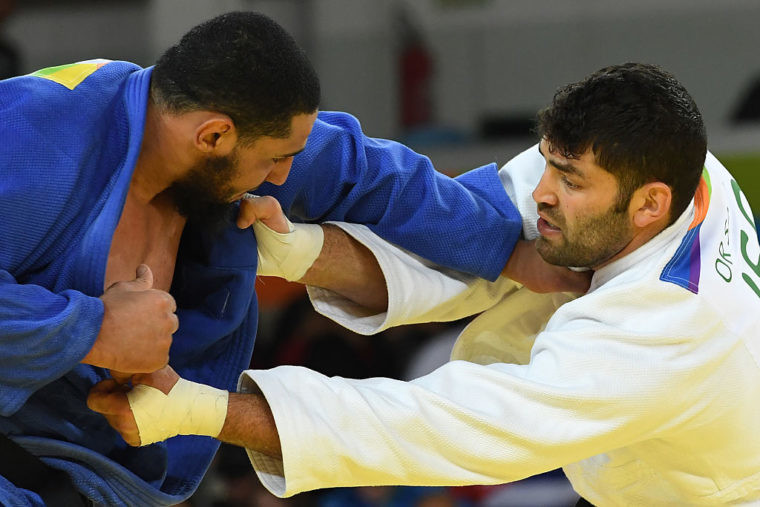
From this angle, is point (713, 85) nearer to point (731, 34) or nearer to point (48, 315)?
point (731, 34)

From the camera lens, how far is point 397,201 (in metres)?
2.21

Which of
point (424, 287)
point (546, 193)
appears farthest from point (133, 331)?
point (546, 193)

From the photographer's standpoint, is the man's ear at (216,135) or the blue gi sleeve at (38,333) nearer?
the blue gi sleeve at (38,333)

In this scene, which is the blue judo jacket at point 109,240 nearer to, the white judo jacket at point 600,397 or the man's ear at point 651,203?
the white judo jacket at point 600,397

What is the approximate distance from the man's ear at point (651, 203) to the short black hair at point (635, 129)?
0.01m

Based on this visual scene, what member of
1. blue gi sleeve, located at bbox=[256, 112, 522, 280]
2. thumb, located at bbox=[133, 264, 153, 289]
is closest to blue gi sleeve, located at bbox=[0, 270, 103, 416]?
thumb, located at bbox=[133, 264, 153, 289]

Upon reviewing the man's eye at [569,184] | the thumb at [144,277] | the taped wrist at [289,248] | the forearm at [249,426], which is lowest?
the forearm at [249,426]

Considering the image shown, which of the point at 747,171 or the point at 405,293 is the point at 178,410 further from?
the point at 747,171

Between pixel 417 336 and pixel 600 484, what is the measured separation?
3.03 metres

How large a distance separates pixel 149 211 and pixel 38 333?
1.39ft

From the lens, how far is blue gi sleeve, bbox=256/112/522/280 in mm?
2143

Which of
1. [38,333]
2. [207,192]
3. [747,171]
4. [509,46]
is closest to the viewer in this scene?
[38,333]

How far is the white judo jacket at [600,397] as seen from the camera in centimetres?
186

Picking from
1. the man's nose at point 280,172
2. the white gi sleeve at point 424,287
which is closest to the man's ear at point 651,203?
the white gi sleeve at point 424,287
